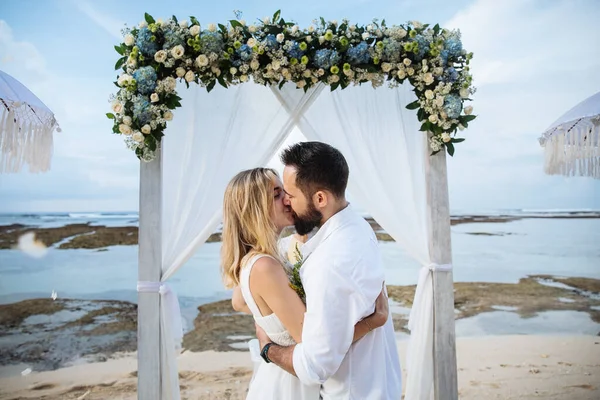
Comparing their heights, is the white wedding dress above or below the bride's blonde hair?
below

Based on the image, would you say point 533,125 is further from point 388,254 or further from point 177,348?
point 177,348

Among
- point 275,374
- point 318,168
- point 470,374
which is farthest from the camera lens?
point 470,374

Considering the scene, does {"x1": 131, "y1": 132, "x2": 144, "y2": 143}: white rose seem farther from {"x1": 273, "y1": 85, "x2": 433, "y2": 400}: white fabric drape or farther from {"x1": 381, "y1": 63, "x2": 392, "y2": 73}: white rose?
{"x1": 381, "y1": 63, "x2": 392, "y2": 73}: white rose

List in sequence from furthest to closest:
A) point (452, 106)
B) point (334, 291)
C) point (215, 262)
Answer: point (215, 262) → point (452, 106) → point (334, 291)

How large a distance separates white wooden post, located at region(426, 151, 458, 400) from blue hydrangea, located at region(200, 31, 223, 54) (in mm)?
1391

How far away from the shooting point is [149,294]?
288 cm

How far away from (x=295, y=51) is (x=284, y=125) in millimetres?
470

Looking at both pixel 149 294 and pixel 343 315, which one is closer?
pixel 343 315

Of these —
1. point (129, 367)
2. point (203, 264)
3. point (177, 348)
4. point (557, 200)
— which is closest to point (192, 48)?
point (177, 348)

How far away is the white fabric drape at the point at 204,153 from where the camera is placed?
2951 millimetres

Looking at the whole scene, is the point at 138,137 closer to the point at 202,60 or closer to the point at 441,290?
the point at 202,60

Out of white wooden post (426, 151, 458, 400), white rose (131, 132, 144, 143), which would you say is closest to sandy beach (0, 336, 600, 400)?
white wooden post (426, 151, 458, 400)

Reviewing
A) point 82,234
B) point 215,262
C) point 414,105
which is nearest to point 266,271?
point 414,105

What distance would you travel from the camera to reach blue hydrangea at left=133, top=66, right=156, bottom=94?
8.60ft
